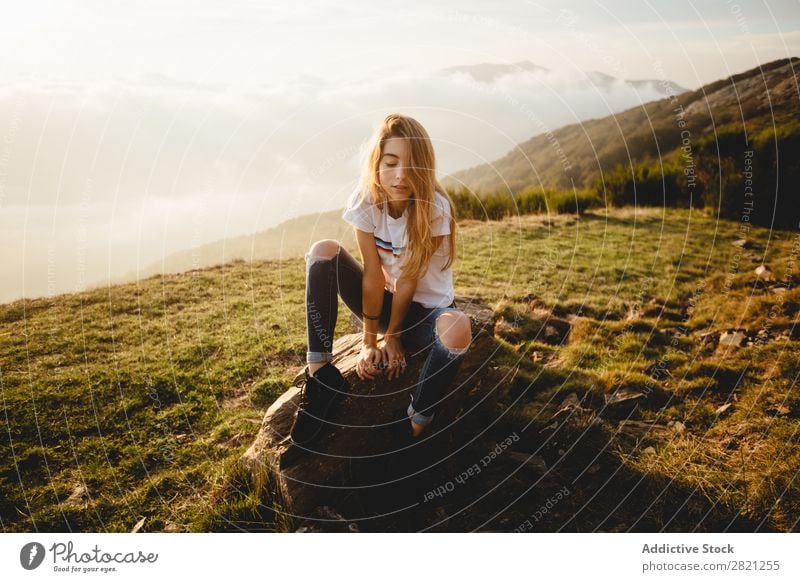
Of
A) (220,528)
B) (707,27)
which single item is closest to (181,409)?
(220,528)

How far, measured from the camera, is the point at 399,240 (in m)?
3.28

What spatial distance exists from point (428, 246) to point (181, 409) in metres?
2.39

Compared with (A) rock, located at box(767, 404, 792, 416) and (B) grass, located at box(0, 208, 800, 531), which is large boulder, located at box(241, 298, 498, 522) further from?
(A) rock, located at box(767, 404, 792, 416)

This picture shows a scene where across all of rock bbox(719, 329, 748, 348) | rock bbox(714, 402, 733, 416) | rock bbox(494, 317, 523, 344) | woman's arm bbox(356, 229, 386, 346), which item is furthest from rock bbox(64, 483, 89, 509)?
rock bbox(719, 329, 748, 348)

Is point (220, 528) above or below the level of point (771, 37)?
below

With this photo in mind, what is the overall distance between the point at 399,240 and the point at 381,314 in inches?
21.5

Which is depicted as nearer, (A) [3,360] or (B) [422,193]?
(B) [422,193]

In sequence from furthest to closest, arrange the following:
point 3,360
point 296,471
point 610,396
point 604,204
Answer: point 604,204, point 3,360, point 610,396, point 296,471

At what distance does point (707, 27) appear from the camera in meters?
4.50

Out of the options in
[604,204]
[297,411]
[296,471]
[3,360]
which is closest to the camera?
[296,471]

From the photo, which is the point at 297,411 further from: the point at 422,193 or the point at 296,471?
the point at 422,193

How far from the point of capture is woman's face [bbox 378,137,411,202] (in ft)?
10.0

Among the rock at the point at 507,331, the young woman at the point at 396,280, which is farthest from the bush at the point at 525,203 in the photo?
the young woman at the point at 396,280
